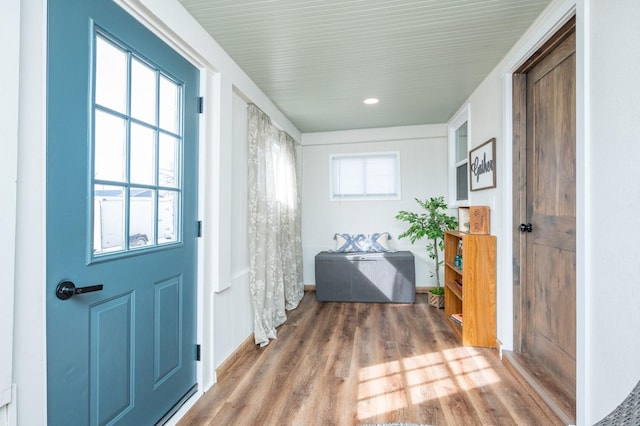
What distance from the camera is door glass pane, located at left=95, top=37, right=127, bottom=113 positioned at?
127 centimetres

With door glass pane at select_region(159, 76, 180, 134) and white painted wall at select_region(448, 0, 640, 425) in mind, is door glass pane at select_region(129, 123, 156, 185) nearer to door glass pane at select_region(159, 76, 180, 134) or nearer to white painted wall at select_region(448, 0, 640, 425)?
door glass pane at select_region(159, 76, 180, 134)

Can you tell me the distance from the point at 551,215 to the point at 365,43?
1690 mm

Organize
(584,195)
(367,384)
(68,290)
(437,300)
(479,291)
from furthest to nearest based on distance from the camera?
1. (437,300)
2. (479,291)
3. (367,384)
4. (584,195)
5. (68,290)

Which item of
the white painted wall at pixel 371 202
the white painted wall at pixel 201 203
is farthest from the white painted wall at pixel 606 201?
the white painted wall at pixel 371 202

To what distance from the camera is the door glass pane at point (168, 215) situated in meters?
1.67

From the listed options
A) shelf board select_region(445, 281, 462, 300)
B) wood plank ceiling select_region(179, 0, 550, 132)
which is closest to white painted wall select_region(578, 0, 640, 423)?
wood plank ceiling select_region(179, 0, 550, 132)

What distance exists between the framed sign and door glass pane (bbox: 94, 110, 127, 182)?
2.63 meters

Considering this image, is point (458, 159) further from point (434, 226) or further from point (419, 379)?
point (419, 379)

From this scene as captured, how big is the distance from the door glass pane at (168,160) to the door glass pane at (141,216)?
125 mm

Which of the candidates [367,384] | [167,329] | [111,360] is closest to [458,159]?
[367,384]

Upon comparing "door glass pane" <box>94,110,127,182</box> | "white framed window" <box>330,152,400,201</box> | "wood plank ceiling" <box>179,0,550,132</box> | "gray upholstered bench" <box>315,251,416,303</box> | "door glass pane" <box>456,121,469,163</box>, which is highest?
"wood plank ceiling" <box>179,0,550,132</box>

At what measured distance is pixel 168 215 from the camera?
1741mm
